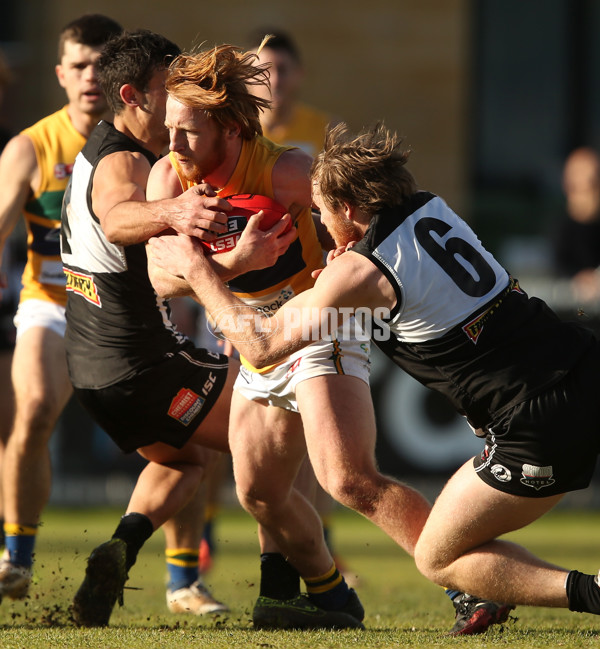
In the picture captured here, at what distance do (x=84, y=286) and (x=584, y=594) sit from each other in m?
2.63

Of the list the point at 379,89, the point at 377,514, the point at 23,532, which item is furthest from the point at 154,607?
the point at 379,89

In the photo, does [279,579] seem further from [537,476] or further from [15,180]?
[15,180]

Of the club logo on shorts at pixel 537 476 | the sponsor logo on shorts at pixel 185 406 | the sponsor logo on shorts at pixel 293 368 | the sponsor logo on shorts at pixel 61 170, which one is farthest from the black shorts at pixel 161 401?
the club logo on shorts at pixel 537 476

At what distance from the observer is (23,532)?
6020 mm

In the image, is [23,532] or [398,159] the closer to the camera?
[398,159]

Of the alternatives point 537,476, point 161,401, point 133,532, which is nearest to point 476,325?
point 537,476

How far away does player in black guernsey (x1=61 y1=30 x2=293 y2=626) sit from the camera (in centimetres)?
521

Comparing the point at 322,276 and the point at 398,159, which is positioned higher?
the point at 398,159

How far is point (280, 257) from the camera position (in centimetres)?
511

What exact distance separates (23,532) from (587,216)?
20.9 ft

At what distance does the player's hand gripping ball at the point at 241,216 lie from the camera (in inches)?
191

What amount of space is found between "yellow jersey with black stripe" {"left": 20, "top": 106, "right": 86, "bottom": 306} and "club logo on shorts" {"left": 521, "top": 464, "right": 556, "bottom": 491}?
3025 millimetres

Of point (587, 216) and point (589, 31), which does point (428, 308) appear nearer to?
point (587, 216)

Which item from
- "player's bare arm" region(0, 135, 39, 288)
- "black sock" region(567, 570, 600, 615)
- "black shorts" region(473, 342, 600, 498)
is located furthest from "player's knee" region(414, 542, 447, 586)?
"player's bare arm" region(0, 135, 39, 288)
